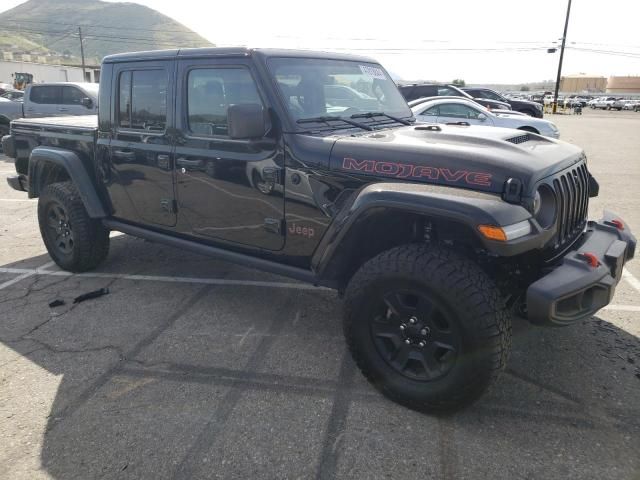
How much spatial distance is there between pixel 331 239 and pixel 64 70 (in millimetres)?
62012

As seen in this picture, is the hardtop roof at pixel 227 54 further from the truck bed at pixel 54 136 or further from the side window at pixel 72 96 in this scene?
the side window at pixel 72 96

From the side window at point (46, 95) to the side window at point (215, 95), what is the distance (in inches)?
418

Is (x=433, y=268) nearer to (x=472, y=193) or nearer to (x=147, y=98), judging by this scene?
(x=472, y=193)

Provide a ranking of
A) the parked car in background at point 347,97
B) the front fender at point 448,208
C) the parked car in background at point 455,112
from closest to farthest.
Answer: the front fender at point 448,208, the parked car in background at point 347,97, the parked car in background at point 455,112

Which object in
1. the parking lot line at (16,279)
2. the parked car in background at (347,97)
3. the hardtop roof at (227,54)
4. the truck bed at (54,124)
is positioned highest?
the hardtop roof at (227,54)

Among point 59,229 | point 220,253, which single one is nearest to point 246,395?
point 220,253

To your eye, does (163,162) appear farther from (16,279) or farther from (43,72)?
(43,72)

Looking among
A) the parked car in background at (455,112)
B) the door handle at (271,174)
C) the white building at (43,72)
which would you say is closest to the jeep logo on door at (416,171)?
the door handle at (271,174)

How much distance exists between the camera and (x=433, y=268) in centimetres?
248

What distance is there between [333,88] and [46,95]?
456 inches

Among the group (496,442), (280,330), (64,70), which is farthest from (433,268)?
(64,70)

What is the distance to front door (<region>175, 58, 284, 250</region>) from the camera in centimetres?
321

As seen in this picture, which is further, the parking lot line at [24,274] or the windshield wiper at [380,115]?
the parking lot line at [24,274]

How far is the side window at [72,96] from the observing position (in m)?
12.1
